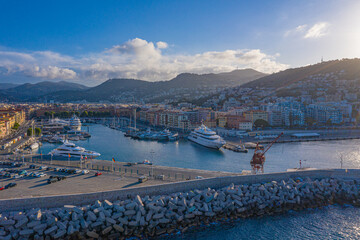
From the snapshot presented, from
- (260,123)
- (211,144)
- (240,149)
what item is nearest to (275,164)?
(240,149)

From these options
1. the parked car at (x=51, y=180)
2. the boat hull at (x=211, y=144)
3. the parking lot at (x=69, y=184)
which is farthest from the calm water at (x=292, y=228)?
the boat hull at (x=211, y=144)

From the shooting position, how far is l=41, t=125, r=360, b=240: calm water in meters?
6.94

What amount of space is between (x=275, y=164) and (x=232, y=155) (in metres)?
3.50

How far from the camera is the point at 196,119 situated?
36.3 m

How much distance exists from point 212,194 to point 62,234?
4037 mm

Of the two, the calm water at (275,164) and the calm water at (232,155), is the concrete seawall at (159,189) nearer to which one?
the calm water at (275,164)

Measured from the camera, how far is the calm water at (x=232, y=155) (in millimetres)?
15188

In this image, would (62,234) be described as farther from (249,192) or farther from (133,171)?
(249,192)

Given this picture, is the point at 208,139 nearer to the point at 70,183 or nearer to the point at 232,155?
the point at 232,155

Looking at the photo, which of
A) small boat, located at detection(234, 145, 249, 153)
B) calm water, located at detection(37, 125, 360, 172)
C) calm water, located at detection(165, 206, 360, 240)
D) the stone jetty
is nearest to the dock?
the stone jetty

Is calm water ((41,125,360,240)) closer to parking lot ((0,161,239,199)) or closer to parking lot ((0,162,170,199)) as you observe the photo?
parking lot ((0,161,239,199))

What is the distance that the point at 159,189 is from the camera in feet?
25.5

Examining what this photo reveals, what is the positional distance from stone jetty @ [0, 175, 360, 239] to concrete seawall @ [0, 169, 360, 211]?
0.73ft

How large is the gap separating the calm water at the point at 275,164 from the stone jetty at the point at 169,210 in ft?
1.18
